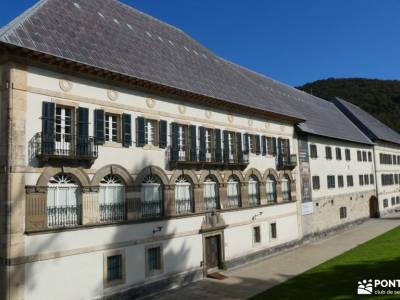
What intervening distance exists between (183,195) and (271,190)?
9.73 m

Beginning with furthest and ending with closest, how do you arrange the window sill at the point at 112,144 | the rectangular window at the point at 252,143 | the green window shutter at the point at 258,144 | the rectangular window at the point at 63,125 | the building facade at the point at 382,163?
1. the building facade at the point at 382,163
2. the green window shutter at the point at 258,144
3. the rectangular window at the point at 252,143
4. the window sill at the point at 112,144
5. the rectangular window at the point at 63,125

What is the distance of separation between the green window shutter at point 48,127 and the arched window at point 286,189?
19.8 m

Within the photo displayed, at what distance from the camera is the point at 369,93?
4707 inches

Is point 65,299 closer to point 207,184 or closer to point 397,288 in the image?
point 207,184

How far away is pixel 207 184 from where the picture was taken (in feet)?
77.4

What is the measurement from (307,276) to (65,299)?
1264 cm

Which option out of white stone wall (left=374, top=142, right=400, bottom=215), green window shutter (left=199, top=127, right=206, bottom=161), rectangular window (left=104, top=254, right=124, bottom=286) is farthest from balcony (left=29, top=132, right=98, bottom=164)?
white stone wall (left=374, top=142, right=400, bottom=215)

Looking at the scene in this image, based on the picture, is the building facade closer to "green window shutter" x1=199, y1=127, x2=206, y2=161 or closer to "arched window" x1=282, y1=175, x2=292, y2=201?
"arched window" x1=282, y1=175, x2=292, y2=201

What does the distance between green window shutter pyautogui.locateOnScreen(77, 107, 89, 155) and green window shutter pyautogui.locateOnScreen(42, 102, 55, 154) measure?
1.21m

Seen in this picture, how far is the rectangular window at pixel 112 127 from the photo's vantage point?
725 inches

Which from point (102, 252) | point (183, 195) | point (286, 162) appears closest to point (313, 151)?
point (286, 162)

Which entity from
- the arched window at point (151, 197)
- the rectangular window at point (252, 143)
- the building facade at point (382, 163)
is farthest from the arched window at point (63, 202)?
the building facade at point (382, 163)

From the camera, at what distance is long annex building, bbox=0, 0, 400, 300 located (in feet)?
49.4

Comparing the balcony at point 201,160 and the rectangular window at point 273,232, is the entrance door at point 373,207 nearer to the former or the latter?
the rectangular window at point 273,232
